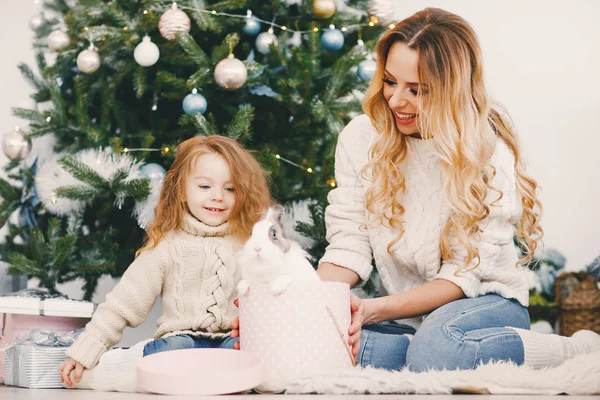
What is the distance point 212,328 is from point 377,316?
1.27 feet

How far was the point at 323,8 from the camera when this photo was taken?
7.15 ft

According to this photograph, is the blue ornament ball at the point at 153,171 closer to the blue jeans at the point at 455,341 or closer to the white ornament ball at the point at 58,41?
the white ornament ball at the point at 58,41

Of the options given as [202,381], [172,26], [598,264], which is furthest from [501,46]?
[202,381]

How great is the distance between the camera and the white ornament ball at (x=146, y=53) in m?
1.99

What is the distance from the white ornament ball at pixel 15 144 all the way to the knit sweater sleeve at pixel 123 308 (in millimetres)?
691

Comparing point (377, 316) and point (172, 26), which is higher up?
point (172, 26)

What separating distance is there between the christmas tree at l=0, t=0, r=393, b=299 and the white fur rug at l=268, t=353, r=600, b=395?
858 mm

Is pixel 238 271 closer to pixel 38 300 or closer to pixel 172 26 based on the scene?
pixel 38 300

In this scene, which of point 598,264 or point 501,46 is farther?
point 501,46

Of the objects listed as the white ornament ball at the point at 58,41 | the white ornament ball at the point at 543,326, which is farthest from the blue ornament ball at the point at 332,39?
the white ornament ball at the point at 543,326

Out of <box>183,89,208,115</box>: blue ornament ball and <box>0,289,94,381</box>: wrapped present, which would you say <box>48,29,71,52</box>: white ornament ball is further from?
<box>0,289,94,381</box>: wrapped present

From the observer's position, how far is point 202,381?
117 cm

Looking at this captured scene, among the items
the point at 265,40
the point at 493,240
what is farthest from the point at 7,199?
the point at 493,240

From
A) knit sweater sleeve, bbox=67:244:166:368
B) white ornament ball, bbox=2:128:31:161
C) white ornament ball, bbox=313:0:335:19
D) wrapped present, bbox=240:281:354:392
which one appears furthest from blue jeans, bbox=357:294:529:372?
white ornament ball, bbox=2:128:31:161
